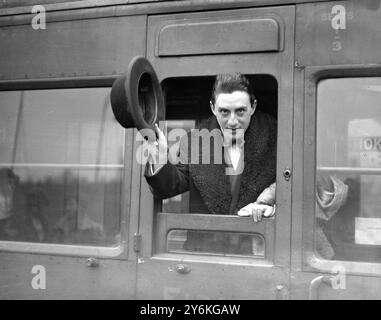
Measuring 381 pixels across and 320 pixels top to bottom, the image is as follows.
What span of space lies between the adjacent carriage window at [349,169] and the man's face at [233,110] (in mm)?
346

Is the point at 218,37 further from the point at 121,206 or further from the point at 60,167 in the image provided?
the point at 60,167

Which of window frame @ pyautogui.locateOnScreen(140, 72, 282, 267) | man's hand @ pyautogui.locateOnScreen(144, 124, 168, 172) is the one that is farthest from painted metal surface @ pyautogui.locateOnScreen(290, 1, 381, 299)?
man's hand @ pyautogui.locateOnScreen(144, 124, 168, 172)

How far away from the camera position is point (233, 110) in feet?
7.88

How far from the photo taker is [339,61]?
2209mm

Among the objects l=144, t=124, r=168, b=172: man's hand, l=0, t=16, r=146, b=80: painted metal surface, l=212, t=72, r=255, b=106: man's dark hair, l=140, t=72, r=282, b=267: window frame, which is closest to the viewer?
l=144, t=124, r=168, b=172: man's hand

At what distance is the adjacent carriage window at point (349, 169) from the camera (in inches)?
86.2

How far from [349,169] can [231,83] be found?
654 mm

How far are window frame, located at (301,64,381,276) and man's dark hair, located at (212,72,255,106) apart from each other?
288 mm

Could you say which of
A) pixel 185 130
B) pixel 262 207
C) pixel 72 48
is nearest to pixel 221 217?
pixel 262 207

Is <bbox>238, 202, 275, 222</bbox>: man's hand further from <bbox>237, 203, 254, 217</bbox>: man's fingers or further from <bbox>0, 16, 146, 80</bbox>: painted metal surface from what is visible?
<bbox>0, 16, 146, 80</bbox>: painted metal surface

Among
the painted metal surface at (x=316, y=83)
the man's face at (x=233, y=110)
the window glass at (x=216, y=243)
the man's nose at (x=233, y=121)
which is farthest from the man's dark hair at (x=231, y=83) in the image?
the window glass at (x=216, y=243)

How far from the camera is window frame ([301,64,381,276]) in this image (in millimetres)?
2172
